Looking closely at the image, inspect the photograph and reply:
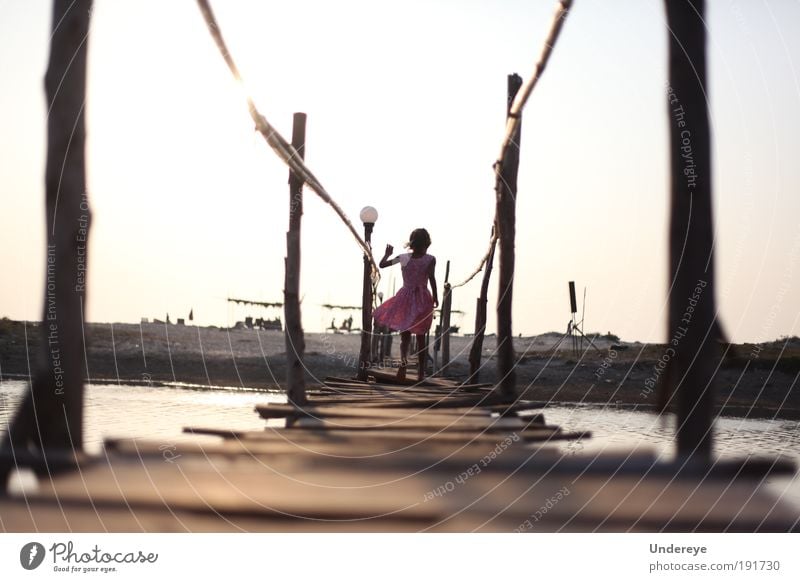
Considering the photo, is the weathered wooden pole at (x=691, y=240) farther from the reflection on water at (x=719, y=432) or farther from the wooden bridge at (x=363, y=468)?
the reflection on water at (x=719, y=432)

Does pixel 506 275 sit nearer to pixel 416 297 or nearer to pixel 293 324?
pixel 293 324

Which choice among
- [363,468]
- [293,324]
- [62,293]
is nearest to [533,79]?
[293,324]

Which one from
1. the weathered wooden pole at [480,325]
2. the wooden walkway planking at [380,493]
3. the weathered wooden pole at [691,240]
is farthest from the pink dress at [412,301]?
the weathered wooden pole at [691,240]

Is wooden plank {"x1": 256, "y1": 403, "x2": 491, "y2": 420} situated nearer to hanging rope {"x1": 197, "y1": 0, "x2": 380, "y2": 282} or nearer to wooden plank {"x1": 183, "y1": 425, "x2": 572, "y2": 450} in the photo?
wooden plank {"x1": 183, "y1": 425, "x2": 572, "y2": 450}

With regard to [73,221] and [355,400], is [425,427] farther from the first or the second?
[73,221]

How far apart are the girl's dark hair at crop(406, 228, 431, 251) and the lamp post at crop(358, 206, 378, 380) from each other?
4.66 ft

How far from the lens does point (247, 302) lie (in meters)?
22.2

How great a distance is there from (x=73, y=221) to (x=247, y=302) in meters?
20.5

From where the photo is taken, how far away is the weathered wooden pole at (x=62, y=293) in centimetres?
204

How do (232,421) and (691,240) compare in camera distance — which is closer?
(691,240)

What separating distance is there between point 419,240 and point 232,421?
2.07 metres

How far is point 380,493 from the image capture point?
1.83 meters

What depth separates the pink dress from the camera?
4.73m

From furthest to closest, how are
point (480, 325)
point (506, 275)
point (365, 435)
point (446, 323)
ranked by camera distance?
1. point (446, 323)
2. point (480, 325)
3. point (506, 275)
4. point (365, 435)
